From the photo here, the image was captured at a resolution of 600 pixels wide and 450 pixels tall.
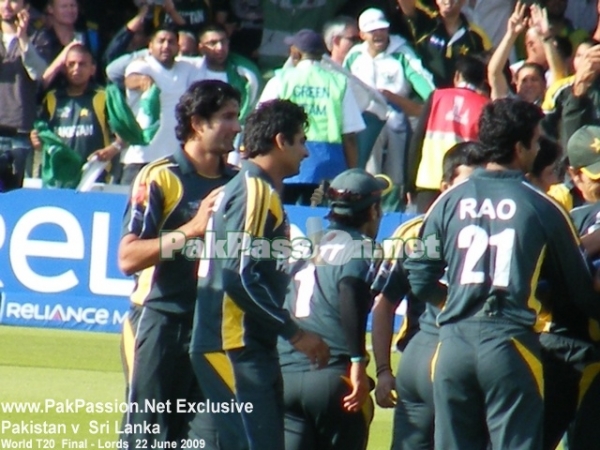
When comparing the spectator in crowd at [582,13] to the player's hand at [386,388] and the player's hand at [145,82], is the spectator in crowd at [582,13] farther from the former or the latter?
the player's hand at [386,388]

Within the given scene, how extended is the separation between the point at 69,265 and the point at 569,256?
7.84m

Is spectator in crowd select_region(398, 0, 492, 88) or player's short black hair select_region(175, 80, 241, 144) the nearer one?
player's short black hair select_region(175, 80, 241, 144)

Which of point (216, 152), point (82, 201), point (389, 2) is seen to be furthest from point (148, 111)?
point (216, 152)

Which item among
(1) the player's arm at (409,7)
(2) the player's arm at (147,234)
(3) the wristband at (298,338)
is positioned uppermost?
(1) the player's arm at (409,7)

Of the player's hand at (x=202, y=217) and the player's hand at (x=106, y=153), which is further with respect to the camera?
the player's hand at (x=106, y=153)

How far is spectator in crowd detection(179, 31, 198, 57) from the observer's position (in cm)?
1484

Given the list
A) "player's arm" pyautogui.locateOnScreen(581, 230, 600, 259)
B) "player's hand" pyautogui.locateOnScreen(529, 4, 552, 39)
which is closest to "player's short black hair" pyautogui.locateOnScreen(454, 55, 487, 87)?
"player's hand" pyautogui.locateOnScreen(529, 4, 552, 39)

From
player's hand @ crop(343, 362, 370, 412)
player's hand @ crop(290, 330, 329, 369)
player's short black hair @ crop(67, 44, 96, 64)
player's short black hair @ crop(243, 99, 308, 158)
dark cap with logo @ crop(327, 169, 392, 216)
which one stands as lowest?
player's hand @ crop(343, 362, 370, 412)

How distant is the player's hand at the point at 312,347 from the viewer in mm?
6570

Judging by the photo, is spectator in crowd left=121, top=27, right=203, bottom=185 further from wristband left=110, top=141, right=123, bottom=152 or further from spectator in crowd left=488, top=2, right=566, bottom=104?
spectator in crowd left=488, top=2, right=566, bottom=104

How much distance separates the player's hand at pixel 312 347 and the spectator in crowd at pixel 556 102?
15.1ft

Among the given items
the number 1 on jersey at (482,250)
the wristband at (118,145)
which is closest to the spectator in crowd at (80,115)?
the wristband at (118,145)

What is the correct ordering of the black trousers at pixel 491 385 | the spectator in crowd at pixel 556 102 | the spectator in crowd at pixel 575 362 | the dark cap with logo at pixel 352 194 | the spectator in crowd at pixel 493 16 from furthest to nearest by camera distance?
the spectator in crowd at pixel 493 16 → the spectator in crowd at pixel 556 102 → the dark cap with logo at pixel 352 194 → the spectator in crowd at pixel 575 362 → the black trousers at pixel 491 385

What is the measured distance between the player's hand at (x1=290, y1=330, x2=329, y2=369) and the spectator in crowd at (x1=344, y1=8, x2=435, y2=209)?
768 cm
